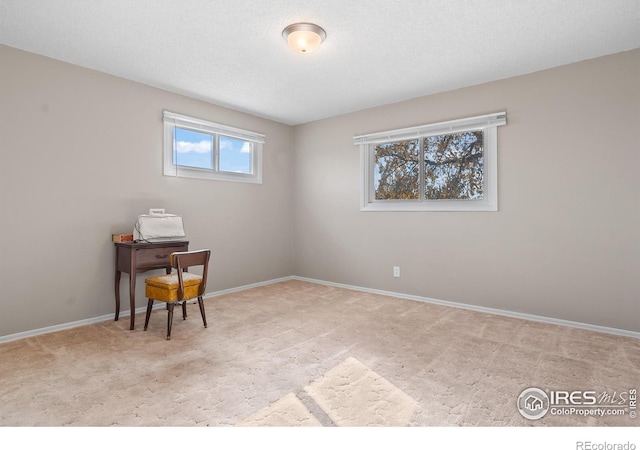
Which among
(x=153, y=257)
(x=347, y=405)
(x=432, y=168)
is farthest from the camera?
(x=432, y=168)

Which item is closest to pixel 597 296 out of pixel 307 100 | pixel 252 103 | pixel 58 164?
pixel 307 100

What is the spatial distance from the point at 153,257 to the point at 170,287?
0.52 m

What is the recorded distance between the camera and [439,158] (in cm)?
401

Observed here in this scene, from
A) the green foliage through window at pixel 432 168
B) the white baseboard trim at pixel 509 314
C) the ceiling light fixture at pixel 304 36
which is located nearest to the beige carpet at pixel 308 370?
the white baseboard trim at pixel 509 314

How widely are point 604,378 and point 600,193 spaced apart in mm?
1666

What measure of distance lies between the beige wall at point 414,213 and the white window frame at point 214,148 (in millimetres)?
95

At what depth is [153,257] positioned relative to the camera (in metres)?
3.21

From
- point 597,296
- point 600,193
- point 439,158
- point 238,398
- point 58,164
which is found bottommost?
point 238,398

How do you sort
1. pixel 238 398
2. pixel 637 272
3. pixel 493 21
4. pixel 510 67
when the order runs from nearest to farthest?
pixel 238 398 → pixel 493 21 → pixel 637 272 → pixel 510 67

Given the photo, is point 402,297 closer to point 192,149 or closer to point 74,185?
point 192,149

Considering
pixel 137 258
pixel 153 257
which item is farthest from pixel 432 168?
pixel 137 258

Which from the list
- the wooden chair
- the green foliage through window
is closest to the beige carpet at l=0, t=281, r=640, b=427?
the wooden chair

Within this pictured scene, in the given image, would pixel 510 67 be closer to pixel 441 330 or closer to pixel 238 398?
pixel 441 330

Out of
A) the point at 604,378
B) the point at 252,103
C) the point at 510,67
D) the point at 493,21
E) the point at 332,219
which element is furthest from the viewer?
the point at 332,219
